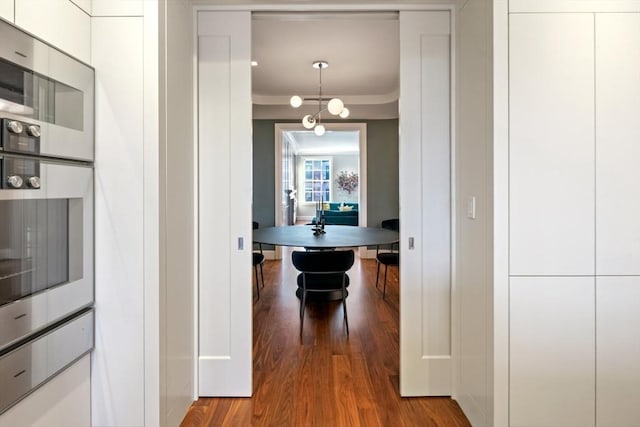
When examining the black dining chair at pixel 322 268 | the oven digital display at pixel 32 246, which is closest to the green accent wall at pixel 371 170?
the black dining chair at pixel 322 268

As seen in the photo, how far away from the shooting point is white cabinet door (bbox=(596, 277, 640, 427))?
1682 mm

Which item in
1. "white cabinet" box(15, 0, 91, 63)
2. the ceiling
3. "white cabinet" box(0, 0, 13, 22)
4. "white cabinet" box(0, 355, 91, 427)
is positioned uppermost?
the ceiling

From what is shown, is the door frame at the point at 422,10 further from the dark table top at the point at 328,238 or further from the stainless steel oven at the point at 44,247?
the dark table top at the point at 328,238

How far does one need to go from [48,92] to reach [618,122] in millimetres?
2366

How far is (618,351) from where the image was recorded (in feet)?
5.53

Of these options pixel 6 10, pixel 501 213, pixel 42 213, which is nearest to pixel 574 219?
pixel 501 213

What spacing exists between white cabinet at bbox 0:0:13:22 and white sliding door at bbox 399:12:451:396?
5.77 feet

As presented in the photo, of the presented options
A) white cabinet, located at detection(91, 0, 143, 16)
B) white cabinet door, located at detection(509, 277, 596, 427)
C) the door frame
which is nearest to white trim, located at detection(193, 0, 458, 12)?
the door frame

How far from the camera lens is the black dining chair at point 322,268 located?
3.02 meters

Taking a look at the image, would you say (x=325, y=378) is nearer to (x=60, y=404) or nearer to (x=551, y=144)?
(x=60, y=404)

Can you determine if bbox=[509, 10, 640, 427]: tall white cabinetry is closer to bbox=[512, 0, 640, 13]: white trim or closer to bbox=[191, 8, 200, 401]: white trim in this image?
bbox=[512, 0, 640, 13]: white trim

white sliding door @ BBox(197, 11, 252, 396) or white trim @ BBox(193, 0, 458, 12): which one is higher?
white trim @ BBox(193, 0, 458, 12)

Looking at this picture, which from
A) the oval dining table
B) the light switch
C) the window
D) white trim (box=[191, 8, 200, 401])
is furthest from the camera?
the window

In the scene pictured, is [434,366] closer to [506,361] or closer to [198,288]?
[506,361]
